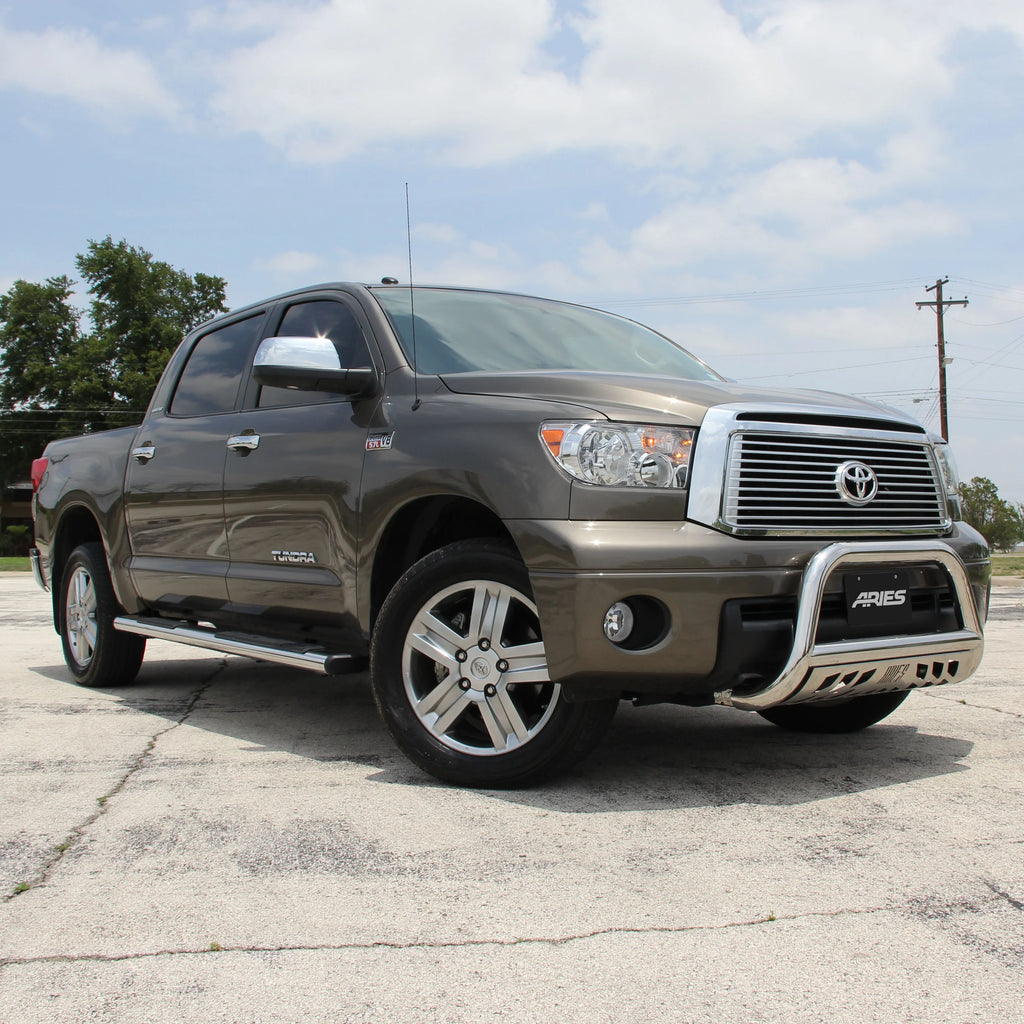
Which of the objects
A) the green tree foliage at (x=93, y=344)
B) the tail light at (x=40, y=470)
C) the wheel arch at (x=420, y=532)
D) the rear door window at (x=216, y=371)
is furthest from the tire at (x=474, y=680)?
the green tree foliage at (x=93, y=344)

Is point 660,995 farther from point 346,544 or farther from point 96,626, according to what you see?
point 96,626

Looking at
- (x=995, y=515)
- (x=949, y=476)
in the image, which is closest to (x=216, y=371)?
(x=949, y=476)

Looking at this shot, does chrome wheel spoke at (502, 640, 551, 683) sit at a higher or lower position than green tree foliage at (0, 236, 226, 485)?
lower

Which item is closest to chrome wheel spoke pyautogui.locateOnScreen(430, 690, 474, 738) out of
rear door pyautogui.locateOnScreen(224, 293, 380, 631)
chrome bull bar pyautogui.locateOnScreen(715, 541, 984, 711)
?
rear door pyautogui.locateOnScreen(224, 293, 380, 631)

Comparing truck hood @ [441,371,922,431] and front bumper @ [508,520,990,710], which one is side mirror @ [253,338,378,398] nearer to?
truck hood @ [441,371,922,431]

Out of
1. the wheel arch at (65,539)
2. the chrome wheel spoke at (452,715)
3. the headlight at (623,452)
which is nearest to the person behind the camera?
the headlight at (623,452)

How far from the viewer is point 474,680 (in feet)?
12.4

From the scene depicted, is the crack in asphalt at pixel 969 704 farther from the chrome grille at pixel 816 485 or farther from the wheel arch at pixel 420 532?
the wheel arch at pixel 420 532

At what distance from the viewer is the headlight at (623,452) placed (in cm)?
354

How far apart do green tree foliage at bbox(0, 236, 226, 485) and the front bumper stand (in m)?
51.3

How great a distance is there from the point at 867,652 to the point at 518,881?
1.38 meters

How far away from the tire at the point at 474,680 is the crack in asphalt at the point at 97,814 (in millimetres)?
936

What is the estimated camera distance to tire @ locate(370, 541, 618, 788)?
12.0ft

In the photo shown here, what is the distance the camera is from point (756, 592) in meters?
3.48
